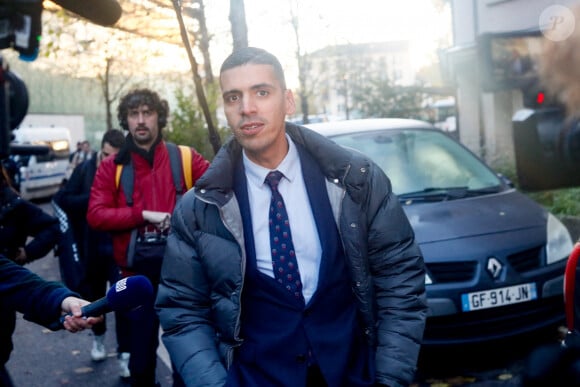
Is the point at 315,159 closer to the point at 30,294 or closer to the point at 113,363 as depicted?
the point at 30,294

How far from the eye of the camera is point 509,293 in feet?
18.4

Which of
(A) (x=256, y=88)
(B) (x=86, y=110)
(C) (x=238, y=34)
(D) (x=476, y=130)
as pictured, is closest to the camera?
(A) (x=256, y=88)

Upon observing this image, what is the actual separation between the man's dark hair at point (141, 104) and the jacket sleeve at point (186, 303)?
7.22 feet

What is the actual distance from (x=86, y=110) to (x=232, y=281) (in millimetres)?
55230

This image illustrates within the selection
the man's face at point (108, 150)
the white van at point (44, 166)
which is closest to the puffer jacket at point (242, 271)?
the man's face at point (108, 150)

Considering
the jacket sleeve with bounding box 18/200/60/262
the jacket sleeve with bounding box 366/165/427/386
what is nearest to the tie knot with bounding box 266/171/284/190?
the jacket sleeve with bounding box 366/165/427/386

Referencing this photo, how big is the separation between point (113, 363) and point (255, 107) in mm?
4399

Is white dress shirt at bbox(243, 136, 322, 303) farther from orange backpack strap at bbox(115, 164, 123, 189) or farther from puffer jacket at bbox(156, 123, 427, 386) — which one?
orange backpack strap at bbox(115, 164, 123, 189)

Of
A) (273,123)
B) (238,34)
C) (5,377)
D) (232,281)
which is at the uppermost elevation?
(238,34)

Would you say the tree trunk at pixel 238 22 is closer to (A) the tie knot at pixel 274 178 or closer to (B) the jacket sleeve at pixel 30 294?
(A) the tie knot at pixel 274 178

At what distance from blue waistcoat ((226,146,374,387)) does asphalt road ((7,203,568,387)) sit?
237cm

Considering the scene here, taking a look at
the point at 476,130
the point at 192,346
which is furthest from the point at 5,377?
the point at 476,130

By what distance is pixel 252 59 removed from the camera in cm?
308

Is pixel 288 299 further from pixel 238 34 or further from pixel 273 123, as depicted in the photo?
pixel 238 34
